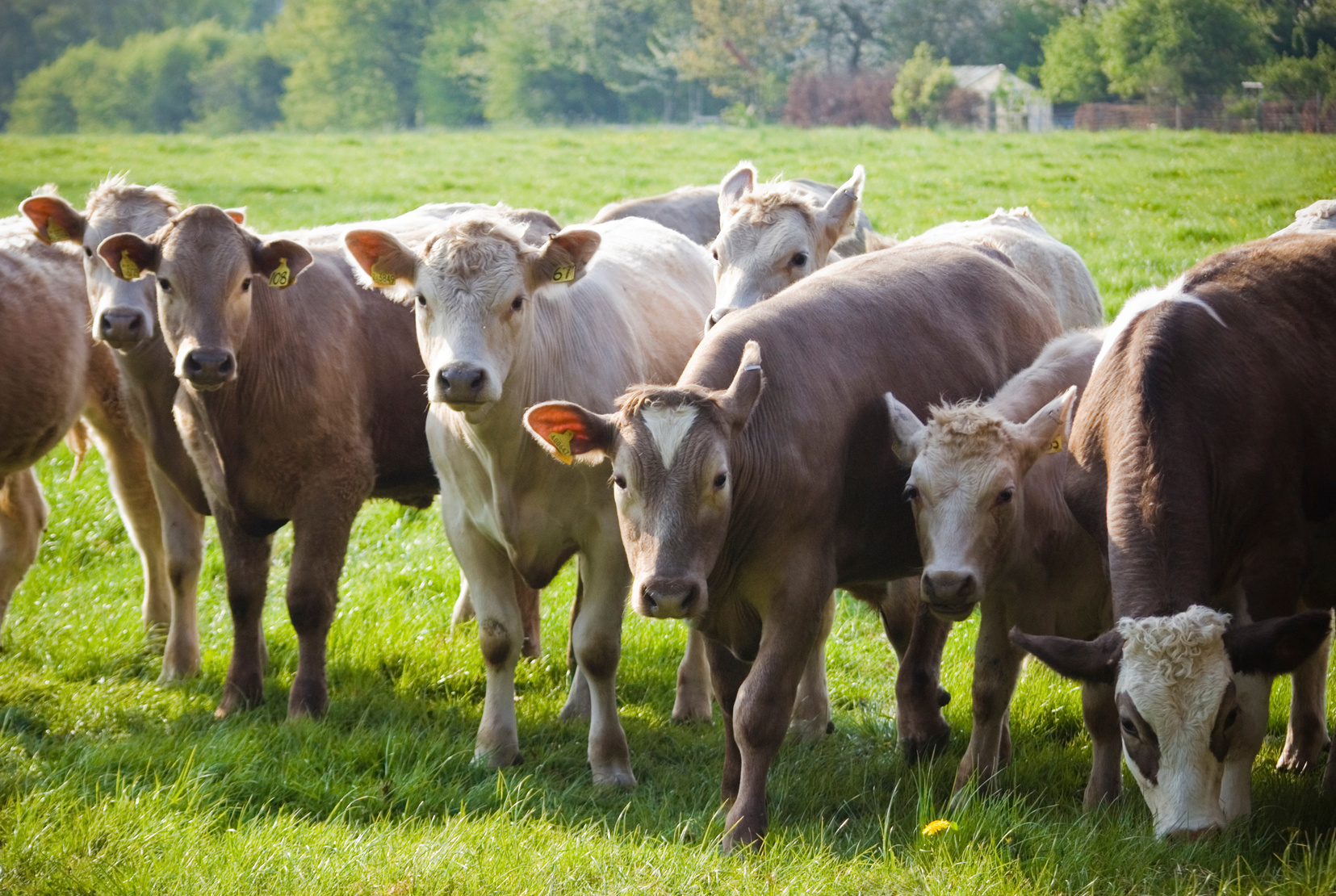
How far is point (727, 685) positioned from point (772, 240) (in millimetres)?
2846

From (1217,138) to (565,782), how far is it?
1641 centimetres

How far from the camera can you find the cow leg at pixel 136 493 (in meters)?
7.53

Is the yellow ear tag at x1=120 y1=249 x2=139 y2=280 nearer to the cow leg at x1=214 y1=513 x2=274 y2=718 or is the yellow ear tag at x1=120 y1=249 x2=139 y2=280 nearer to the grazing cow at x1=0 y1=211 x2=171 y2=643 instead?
the cow leg at x1=214 y1=513 x2=274 y2=718

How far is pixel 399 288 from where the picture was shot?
564 cm

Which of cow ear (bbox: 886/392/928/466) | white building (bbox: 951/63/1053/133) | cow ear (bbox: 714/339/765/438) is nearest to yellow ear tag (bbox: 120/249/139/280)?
cow ear (bbox: 714/339/765/438)

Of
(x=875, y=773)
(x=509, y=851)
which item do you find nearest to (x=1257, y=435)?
(x=875, y=773)

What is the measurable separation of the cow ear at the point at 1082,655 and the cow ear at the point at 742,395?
1.18 meters

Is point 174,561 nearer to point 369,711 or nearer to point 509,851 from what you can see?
point 369,711

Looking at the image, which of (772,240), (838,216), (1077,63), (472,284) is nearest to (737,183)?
(838,216)

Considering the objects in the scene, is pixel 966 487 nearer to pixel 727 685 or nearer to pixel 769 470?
pixel 769 470

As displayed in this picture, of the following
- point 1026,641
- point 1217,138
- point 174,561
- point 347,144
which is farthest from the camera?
point 347,144

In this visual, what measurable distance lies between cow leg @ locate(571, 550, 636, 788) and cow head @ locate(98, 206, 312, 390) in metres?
1.90

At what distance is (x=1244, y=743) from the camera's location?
4414 millimetres

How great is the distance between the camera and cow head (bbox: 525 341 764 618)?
14.1 feet
